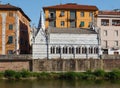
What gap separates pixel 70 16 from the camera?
314 feet

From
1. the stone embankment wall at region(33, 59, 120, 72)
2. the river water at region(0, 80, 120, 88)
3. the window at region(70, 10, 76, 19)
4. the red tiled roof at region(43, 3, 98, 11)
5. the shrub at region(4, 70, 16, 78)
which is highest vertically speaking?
the red tiled roof at region(43, 3, 98, 11)

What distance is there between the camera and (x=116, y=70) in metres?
74.4

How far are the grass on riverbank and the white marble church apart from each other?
24.4 feet

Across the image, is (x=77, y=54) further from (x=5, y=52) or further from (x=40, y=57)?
(x=5, y=52)

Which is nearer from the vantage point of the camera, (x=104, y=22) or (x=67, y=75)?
(x=67, y=75)

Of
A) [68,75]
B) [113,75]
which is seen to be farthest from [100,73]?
[68,75]

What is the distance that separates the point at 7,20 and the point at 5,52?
699cm

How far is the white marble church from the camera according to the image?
80.8 m

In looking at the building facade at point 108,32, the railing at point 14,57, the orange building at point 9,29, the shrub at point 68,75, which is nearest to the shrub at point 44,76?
the shrub at point 68,75

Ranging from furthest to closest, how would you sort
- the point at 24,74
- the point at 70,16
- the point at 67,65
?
the point at 70,16 → the point at 67,65 → the point at 24,74

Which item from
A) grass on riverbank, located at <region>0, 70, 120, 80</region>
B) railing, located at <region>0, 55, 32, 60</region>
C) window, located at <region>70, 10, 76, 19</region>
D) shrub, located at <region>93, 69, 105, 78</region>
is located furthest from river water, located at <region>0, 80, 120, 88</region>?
window, located at <region>70, 10, 76, 19</region>

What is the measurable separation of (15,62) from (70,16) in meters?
23.4

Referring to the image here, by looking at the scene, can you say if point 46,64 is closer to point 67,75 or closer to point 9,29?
point 67,75

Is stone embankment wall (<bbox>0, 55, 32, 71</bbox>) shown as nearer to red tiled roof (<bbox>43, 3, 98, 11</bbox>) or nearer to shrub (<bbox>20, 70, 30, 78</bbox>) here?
shrub (<bbox>20, 70, 30, 78</bbox>)
